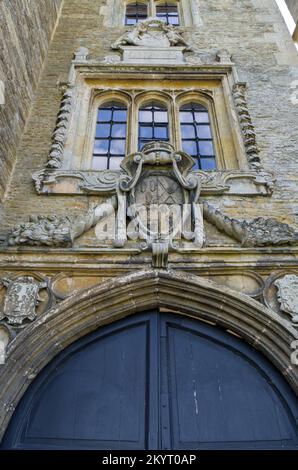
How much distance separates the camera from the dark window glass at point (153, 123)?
681 cm

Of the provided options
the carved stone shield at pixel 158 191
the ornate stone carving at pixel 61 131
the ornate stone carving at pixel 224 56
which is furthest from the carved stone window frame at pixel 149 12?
the carved stone shield at pixel 158 191

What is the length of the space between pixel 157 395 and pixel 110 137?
4.12 meters

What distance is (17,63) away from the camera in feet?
21.2

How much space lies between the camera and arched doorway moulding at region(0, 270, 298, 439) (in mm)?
4000

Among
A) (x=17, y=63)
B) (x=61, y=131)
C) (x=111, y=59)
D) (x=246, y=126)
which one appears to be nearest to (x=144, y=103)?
(x=111, y=59)

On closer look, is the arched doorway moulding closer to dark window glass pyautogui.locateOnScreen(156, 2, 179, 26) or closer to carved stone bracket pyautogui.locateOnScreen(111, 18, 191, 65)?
carved stone bracket pyautogui.locateOnScreen(111, 18, 191, 65)

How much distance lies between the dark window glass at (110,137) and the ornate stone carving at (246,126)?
177cm

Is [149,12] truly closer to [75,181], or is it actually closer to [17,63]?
[17,63]

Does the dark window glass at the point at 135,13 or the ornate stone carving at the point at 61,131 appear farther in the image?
the dark window glass at the point at 135,13

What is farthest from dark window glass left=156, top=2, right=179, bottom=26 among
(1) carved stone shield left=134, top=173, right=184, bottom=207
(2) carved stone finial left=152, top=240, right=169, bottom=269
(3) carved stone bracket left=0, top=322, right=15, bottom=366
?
(3) carved stone bracket left=0, top=322, right=15, bottom=366

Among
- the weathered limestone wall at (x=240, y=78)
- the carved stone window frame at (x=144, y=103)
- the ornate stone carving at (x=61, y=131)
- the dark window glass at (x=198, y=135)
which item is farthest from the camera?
the carved stone window frame at (x=144, y=103)

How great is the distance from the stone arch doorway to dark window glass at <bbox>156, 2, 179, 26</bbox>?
7.47 metres

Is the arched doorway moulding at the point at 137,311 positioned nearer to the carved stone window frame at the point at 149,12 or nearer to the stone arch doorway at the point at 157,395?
the stone arch doorway at the point at 157,395

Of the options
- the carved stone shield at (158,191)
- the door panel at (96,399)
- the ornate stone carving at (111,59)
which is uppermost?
the ornate stone carving at (111,59)
